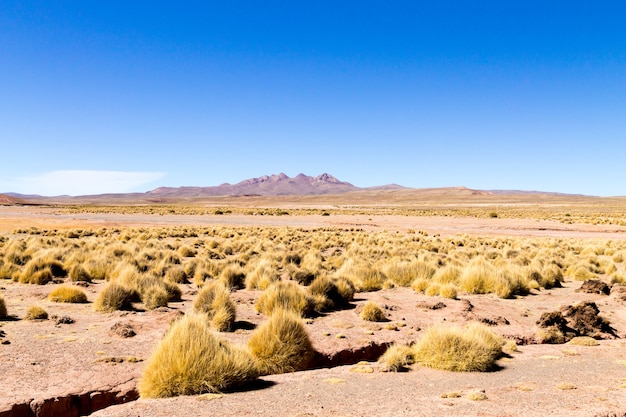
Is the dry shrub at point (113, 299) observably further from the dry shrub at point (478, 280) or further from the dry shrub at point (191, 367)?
the dry shrub at point (478, 280)

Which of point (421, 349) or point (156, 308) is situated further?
point (156, 308)

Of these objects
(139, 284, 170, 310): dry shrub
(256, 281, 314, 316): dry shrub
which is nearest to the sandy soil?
(256, 281, 314, 316): dry shrub

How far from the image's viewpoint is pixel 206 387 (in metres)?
6.26

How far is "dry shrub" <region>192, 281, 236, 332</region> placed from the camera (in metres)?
9.89

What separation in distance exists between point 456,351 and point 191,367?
434 centimetres

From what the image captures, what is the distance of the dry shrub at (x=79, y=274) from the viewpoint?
51.4 feet

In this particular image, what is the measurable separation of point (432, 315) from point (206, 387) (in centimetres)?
722

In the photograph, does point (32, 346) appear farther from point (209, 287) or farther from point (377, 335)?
point (377, 335)

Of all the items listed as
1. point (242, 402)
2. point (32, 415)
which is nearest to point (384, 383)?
point (242, 402)

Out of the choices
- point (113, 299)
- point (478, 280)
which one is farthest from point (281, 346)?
point (478, 280)

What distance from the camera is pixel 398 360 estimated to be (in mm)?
7672

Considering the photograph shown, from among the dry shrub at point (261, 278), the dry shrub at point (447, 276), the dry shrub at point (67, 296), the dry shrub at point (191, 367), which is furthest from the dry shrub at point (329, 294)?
the dry shrub at point (67, 296)

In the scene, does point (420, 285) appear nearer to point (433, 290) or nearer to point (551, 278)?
point (433, 290)

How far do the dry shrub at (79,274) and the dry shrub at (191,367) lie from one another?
1070 cm
